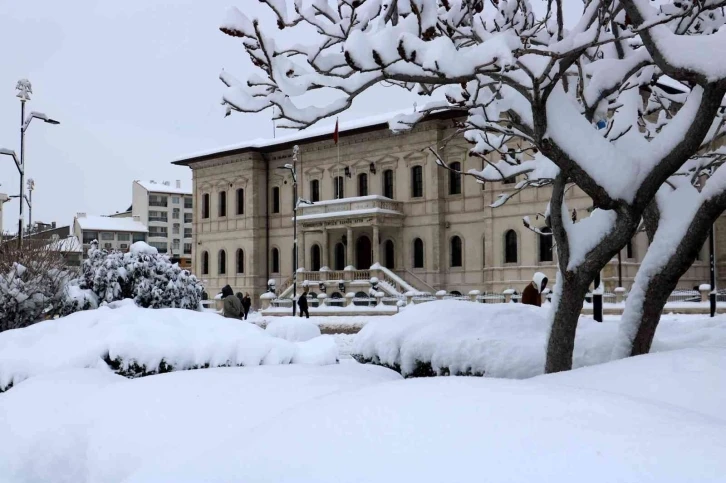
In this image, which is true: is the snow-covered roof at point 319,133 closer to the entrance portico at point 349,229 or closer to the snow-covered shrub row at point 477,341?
the entrance portico at point 349,229

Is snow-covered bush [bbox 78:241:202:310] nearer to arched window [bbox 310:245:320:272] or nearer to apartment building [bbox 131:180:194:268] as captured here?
arched window [bbox 310:245:320:272]

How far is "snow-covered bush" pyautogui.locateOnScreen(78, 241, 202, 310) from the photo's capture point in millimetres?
16359

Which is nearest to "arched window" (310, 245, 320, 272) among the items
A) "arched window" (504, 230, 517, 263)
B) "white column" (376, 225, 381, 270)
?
"white column" (376, 225, 381, 270)

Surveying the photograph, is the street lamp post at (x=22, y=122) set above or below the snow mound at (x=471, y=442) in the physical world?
above

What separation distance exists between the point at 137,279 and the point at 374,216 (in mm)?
23321

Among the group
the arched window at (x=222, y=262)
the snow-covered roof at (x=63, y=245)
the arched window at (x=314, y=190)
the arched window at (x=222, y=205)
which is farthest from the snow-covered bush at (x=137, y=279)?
the arched window at (x=222, y=205)

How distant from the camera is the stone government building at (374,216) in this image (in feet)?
119

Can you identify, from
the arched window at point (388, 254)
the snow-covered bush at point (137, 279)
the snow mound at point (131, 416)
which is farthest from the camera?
the arched window at point (388, 254)

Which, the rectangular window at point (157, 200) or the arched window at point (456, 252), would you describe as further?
the rectangular window at point (157, 200)

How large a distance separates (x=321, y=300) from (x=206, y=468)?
106 feet

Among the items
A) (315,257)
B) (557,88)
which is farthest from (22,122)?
(315,257)

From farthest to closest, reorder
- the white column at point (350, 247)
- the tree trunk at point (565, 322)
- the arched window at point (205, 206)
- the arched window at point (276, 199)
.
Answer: the arched window at point (205, 206) → the arched window at point (276, 199) → the white column at point (350, 247) → the tree trunk at point (565, 322)

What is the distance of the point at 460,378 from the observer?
3777 millimetres

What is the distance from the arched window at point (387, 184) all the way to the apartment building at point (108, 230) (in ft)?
184
